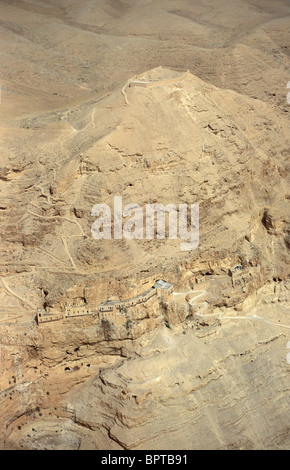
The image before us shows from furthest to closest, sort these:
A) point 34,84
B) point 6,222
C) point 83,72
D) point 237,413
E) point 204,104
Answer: point 83,72 → point 34,84 → point 204,104 → point 6,222 → point 237,413

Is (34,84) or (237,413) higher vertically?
(34,84)

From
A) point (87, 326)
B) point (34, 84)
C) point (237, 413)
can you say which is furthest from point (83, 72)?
point (237, 413)

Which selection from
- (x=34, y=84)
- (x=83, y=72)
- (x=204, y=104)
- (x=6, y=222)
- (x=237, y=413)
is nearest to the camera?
(x=237, y=413)

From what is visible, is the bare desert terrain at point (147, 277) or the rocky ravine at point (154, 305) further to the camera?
the bare desert terrain at point (147, 277)

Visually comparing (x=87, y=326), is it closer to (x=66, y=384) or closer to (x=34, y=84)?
(x=66, y=384)

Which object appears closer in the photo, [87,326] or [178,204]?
[87,326]

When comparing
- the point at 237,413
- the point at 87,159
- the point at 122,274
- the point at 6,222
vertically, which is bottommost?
the point at 237,413

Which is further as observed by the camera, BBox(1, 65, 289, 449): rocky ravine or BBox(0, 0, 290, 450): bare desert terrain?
BBox(0, 0, 290, 450): bare desert terrain

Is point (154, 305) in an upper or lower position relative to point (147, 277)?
lower
